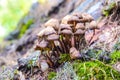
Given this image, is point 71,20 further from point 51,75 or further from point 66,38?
point 51,75

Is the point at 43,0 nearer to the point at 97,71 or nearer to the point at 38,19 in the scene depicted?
the point at 38,19

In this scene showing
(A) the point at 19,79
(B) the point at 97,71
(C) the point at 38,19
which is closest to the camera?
(B) the point at 97,71

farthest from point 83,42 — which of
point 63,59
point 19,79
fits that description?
point 19,79

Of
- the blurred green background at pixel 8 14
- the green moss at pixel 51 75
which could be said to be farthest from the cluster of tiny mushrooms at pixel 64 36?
the blurred green background at pixel 8 14

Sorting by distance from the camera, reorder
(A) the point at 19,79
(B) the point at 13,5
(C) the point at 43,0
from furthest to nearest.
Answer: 1. (B) the point at 13,5
2. (C) the point at 43,0
3. (A) the point at 19,79

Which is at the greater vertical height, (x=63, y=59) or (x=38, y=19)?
(x=38, y=19)

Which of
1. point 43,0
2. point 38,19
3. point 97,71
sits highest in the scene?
point 43,0

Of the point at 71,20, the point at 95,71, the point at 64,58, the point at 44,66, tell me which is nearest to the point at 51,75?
the point at 44,66

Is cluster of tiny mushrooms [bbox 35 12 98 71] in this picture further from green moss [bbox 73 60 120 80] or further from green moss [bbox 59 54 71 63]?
green moss [bbox 73 60 120 80]
